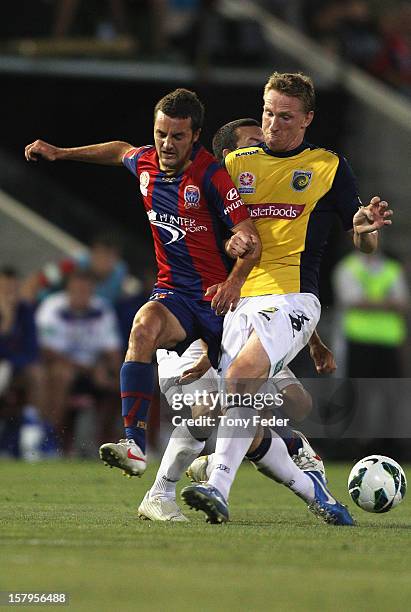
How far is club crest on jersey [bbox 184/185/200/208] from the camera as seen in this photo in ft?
26.1

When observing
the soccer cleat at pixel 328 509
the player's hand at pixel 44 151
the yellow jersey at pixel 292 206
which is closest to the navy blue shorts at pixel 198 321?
the yellow jersey at pixel 292 206

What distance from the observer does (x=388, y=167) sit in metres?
19.6

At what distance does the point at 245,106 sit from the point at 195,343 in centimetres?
1137

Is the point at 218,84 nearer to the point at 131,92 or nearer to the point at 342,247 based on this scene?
the point at 131,92

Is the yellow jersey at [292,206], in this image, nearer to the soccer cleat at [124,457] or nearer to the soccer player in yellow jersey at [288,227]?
the soccer player in yellow jersey at [288,227]

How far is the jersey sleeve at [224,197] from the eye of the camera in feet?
25.4

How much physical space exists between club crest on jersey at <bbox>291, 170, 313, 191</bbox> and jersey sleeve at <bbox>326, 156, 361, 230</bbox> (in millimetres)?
141

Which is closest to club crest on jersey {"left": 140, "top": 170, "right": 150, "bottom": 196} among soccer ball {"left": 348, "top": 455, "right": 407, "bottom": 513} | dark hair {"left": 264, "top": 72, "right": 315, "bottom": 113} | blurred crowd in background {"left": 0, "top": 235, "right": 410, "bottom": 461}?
dark hair {"left": 264, "top": 72, "right": 315, "bottom": 113}

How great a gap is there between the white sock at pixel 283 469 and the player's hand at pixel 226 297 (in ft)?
2.87

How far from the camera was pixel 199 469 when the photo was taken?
8.20 m

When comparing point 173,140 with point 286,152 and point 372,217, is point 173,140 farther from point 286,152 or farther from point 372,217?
point 372,217

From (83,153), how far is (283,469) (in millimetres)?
2158

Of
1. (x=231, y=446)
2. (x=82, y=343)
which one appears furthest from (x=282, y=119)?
(x=82, y=343)

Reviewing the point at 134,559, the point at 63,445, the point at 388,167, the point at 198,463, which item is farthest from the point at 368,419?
the point at 134,559
